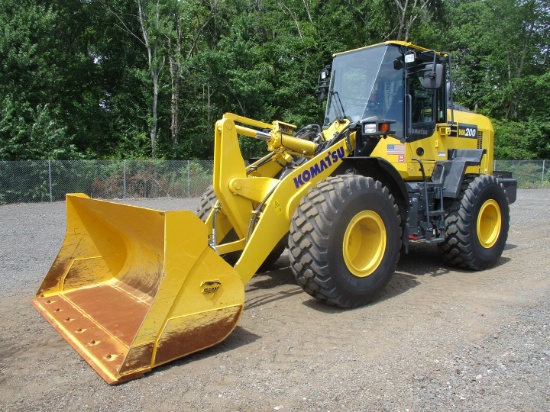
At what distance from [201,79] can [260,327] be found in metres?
20.1

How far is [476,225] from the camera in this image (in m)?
6.29

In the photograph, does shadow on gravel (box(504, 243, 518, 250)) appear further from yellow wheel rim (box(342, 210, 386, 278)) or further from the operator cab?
yellow wheel rim (box(342, 210, 386, 278))

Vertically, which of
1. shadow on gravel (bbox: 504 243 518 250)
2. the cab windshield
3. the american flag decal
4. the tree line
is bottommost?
shadow on gravel (bbox: 504 243 518 250)

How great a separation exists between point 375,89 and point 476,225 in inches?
92.3

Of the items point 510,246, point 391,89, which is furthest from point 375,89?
point 510,246

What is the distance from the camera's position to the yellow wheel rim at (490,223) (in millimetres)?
6625

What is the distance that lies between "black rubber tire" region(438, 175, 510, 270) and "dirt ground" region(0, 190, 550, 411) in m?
0.61

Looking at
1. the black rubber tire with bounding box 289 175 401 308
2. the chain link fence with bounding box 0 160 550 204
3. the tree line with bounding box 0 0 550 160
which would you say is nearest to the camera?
the black rubber tire with bounding box 289 175 401 308

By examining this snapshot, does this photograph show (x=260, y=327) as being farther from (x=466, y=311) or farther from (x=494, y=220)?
(x=494, y=220)

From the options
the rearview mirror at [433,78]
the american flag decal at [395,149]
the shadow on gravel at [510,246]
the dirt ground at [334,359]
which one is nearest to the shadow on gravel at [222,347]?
the dirt ground at [334,359]

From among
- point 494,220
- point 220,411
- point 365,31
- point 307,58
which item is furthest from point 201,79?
point 220,411

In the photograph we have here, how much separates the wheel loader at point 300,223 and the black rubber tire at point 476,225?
19mm

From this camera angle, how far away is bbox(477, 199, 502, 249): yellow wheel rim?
21.7 feet

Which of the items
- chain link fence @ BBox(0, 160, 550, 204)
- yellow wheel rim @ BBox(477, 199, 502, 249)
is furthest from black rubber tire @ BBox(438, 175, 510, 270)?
chain link fence @ BBox(0, 160, 550, 204)
